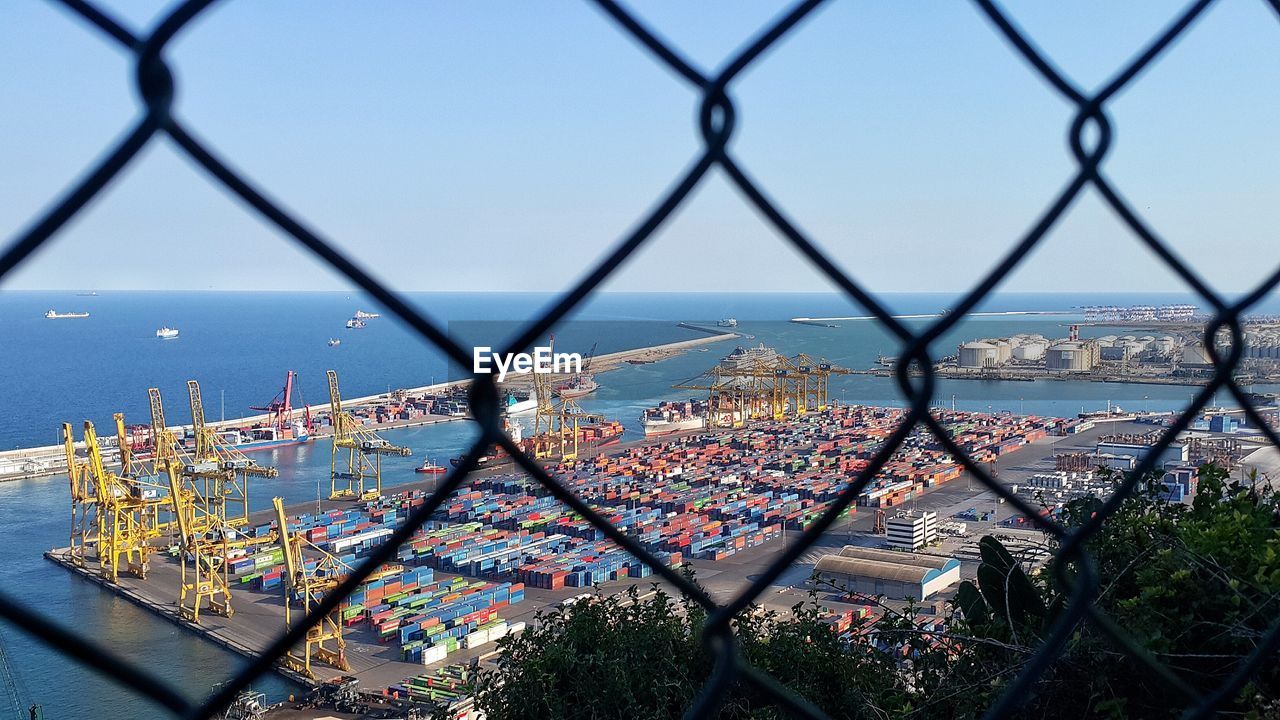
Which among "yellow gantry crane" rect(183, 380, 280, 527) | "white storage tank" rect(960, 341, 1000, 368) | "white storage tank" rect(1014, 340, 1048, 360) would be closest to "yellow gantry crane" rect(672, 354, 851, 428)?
"white storage tank" rect(960, 341, 1000, 368)

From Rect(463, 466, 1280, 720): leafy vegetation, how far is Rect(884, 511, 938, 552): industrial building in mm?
6828

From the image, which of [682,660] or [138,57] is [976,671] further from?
[138,57]

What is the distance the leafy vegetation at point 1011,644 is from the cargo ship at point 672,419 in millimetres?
16124

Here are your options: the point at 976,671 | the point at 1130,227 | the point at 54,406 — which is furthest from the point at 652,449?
the point at 1130,227

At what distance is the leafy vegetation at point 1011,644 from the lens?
4.35ft

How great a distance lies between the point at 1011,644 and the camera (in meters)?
1.59

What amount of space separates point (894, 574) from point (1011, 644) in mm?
5527

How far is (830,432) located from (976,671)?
1717cm

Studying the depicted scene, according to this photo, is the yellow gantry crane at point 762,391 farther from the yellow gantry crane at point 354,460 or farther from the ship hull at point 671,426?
the yellow gantry crane at point 354,460

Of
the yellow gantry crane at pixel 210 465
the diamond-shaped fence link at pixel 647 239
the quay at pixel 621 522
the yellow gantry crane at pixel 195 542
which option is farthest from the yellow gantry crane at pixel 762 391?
the diamond-shaped fence link at pixel 647 239

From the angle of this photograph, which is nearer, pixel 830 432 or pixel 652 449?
pixel 652 449

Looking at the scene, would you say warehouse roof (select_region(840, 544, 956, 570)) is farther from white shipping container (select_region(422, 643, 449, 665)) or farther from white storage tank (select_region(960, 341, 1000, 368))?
white storage tank (select_region(960, 341, 1000, 368))

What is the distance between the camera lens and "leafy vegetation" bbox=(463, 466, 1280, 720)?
4.35 ft

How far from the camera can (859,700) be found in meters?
2.08
